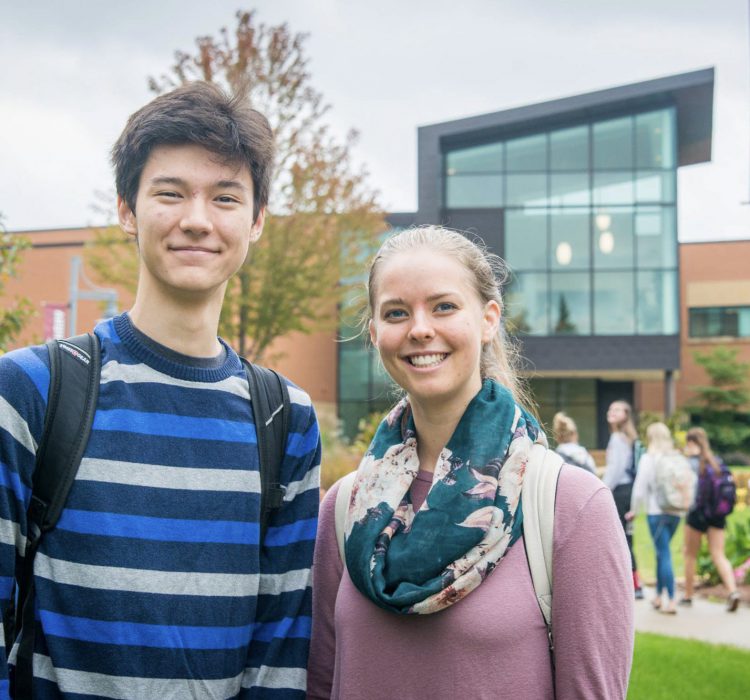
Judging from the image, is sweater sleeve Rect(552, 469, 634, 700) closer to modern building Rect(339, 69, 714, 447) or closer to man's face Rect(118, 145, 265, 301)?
man's face Rect(118, 145, 265, 301)

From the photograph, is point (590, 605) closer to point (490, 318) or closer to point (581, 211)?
point (490, 318)

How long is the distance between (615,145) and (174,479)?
29.3 m

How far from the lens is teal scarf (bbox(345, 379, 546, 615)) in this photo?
86.9 inches

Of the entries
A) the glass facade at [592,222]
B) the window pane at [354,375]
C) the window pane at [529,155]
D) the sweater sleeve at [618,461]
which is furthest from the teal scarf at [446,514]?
the window pane at [354,375]

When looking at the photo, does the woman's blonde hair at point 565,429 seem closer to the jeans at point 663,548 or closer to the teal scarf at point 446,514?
the jeans at point 663,548

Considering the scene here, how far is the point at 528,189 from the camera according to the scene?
29500mm

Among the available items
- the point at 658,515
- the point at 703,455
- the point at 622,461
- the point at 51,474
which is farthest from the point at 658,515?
the point at 51,474

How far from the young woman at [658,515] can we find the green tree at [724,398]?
26606mm

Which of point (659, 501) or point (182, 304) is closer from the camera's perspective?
point (182, 304)

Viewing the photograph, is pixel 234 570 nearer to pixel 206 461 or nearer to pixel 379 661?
pixel 206 461

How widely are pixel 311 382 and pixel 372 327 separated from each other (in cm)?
2820

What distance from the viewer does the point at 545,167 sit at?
96.9 ft

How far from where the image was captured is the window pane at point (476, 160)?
29844mm

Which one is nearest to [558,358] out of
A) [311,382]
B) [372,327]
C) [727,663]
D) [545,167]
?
[545,167]
